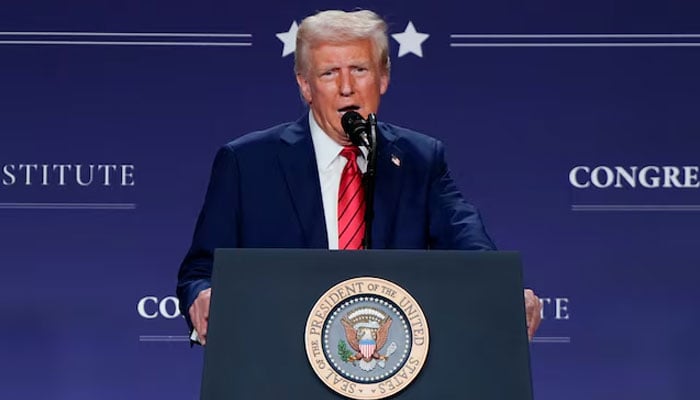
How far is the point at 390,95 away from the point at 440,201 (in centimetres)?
133

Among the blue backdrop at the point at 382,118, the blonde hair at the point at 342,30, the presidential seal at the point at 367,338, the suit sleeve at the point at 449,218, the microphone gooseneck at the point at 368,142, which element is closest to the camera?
the presidential seal at the point at 367,338

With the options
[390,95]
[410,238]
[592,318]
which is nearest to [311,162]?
[410,238]

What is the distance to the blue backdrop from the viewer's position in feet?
12.9

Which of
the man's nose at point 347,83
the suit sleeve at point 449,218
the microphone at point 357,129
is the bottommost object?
the suit sleeve at point 449,218

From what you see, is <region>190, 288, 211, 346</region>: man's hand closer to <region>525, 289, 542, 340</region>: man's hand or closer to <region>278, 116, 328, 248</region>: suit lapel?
<region>278, 116, 328, 248</region>: suit lapel

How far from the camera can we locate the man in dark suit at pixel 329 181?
2.59 metres

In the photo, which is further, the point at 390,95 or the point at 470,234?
the point at 390,95

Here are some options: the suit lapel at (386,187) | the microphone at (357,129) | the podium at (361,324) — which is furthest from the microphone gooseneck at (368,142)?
the suit lapel at (386,187)

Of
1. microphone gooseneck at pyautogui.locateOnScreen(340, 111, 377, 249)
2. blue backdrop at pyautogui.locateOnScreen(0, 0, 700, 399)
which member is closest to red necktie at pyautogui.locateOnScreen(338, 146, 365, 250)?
microphone gooseneck at pyautogui.locateOnScreen(340, 111, 377, 249)

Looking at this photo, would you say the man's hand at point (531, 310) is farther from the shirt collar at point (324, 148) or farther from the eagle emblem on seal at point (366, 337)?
the shirt collar at point (324, 148)

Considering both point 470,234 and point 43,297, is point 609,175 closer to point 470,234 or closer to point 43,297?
point 470,234

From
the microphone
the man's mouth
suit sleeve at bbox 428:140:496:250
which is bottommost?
suit sleeve at bbox 428:140:496:250

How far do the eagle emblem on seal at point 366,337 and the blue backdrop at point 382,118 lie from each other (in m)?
2.09

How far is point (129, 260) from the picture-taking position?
156 inches
